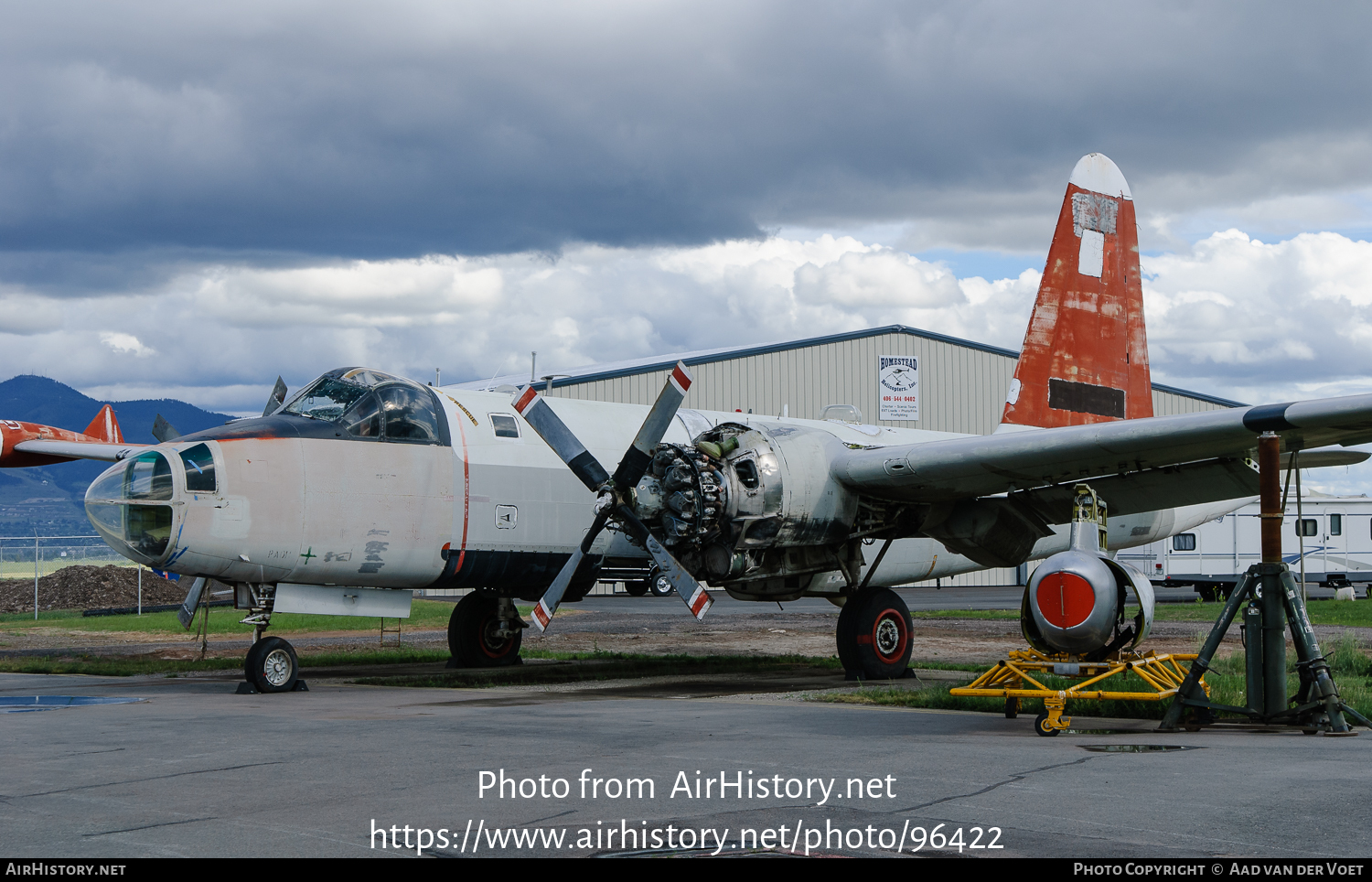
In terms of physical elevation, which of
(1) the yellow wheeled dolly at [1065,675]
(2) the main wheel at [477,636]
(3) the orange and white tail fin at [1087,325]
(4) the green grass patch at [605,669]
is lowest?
(4) the green grass patch at [605,669]

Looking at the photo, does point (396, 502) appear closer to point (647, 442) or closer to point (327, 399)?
point (327, 399)

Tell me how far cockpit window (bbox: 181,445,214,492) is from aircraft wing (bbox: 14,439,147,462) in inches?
268

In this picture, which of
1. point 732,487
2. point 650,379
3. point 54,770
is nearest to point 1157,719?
point 732,487

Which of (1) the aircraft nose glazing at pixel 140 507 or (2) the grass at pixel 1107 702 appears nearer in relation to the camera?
(2) the grass at pixel 1107 702

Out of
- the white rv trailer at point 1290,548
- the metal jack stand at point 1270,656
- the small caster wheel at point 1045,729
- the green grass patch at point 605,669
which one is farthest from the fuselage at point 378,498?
the white rv trailer at point 1290,548

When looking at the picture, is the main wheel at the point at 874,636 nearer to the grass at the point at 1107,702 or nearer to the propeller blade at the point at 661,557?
the grass at the point at 1107,702

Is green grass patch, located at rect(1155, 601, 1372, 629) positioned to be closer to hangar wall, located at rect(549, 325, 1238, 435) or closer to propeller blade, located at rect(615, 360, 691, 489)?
hangar wall, located at rect(549, 325, 1238, 435)

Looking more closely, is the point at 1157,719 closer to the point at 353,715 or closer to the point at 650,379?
the point at 353,715

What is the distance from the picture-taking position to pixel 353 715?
12516 mm

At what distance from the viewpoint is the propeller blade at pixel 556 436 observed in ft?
51.9

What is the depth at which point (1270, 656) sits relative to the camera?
37.1 feet

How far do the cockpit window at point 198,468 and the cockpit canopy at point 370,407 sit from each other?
4.98ft

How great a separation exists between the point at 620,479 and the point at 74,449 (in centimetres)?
1266

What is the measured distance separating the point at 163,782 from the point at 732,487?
26.8 ft
